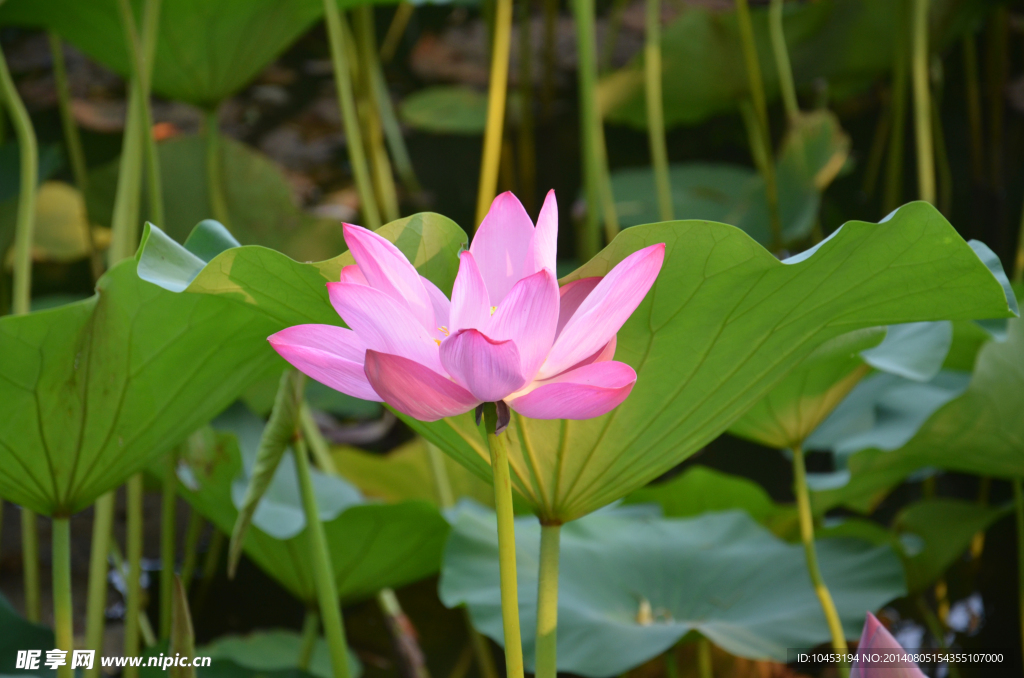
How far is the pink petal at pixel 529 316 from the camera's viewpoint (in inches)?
12.8

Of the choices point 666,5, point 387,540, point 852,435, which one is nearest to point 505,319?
point 387,540

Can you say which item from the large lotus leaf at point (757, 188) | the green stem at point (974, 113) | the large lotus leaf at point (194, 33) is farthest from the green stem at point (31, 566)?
the green stem at point (974, 113)

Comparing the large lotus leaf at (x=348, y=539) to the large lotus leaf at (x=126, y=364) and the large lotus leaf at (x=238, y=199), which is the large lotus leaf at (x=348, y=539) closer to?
the large lotus leaf at (x=126, y=364)

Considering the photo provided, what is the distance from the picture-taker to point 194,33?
3.38 feet

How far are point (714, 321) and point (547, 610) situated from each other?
19 cm

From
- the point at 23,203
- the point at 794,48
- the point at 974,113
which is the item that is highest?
the point at 794,48

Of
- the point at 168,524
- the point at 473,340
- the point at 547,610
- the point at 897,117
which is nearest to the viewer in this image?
the point at 473,340

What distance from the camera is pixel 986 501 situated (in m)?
1.13

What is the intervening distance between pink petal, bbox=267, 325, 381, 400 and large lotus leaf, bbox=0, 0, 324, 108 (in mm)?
806

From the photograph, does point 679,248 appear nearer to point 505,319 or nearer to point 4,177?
point 505,319

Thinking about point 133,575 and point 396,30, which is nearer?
point 133,575

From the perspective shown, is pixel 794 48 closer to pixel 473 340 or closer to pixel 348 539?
pixel 348 539

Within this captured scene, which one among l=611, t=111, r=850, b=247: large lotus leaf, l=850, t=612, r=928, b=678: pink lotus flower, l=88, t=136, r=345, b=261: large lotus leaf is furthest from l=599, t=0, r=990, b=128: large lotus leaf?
l=850, t=612, r=928, b=678: pink lotus flower

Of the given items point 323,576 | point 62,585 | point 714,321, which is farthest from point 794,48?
point 62,585
